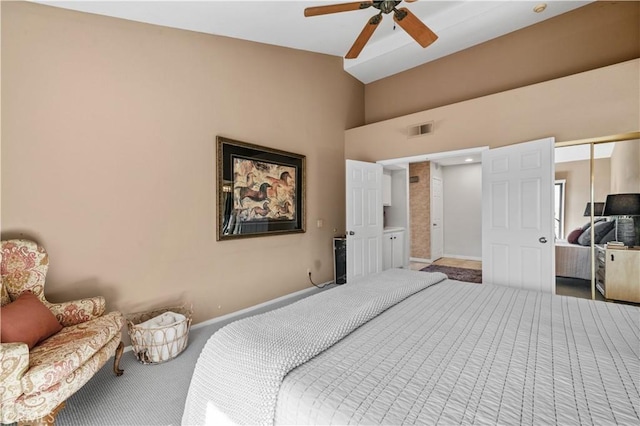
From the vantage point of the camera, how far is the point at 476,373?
98 cm

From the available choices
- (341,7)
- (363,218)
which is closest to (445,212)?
Answer: (363,218)

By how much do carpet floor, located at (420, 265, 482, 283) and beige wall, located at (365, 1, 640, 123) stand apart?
302cm

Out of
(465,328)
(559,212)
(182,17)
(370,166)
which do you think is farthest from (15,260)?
(559,212)

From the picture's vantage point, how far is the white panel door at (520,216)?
301 cm

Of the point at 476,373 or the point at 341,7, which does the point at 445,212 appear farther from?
the point at 476,373

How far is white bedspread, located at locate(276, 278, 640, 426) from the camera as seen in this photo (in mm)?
799

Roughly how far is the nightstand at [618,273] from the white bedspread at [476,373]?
77.0 inches

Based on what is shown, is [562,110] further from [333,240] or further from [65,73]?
[65,73]

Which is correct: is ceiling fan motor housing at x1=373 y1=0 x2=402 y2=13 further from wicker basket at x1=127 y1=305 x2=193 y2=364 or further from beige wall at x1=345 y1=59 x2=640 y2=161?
wicker basket at x1=127 y1=305 x2=193 y2=364

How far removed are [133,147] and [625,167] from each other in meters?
4.92

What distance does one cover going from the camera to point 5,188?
1914mm

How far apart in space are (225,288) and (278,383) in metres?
2.36

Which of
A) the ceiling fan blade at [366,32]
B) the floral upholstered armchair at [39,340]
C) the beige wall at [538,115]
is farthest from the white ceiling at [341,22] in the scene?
the floral upholstered armchair at [39,340]

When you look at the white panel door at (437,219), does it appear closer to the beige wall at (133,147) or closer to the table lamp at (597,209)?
the table lamp at (597,209)
